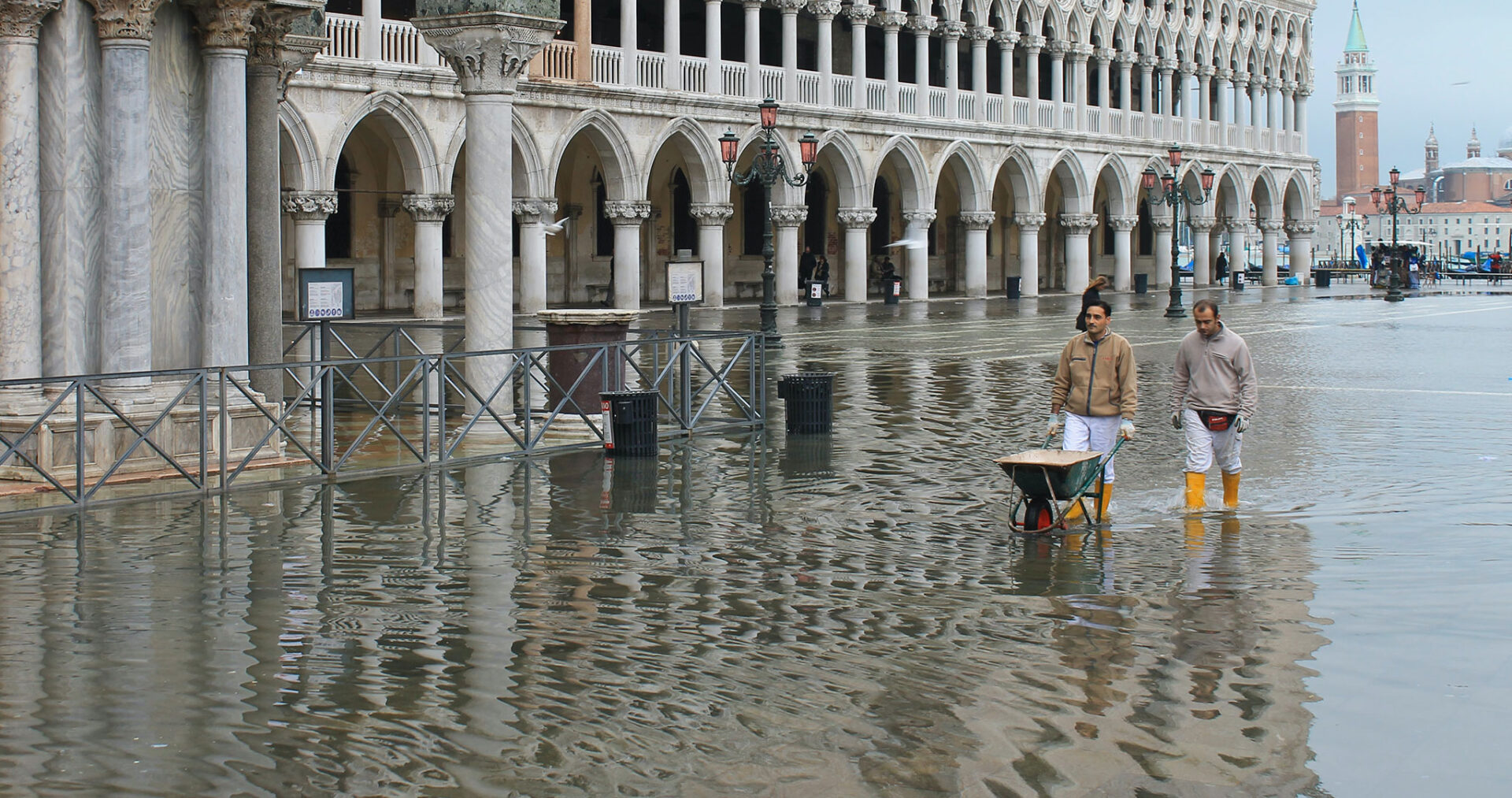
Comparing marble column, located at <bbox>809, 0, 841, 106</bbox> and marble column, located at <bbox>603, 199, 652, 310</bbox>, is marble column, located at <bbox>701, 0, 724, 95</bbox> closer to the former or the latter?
marble column, located at <bbox>603, 199, 652, 310</bbox>

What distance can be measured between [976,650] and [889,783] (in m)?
1.56

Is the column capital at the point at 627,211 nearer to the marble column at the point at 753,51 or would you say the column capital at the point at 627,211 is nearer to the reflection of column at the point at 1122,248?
the marble column at the point at 753,51

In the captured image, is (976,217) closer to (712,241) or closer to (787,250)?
(787,250)

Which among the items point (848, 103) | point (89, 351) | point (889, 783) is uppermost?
point (848, 103)

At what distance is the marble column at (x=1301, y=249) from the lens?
59775 millimetres

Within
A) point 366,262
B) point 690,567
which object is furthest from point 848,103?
point 690,567

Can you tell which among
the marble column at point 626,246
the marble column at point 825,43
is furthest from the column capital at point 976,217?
the marble column at point 626,246

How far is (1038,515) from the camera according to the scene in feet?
28.9

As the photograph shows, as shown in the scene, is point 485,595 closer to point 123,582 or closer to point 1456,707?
point 123,582

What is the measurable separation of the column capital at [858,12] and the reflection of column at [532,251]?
10456 mm

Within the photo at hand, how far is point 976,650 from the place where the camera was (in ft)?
20.7

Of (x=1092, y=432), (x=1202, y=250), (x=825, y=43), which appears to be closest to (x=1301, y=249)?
(x=1202, y=250)

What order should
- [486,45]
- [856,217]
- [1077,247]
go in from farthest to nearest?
[1077,247]
[856,217]
[486,45]

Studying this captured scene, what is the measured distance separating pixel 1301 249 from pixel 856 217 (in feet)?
84.1
